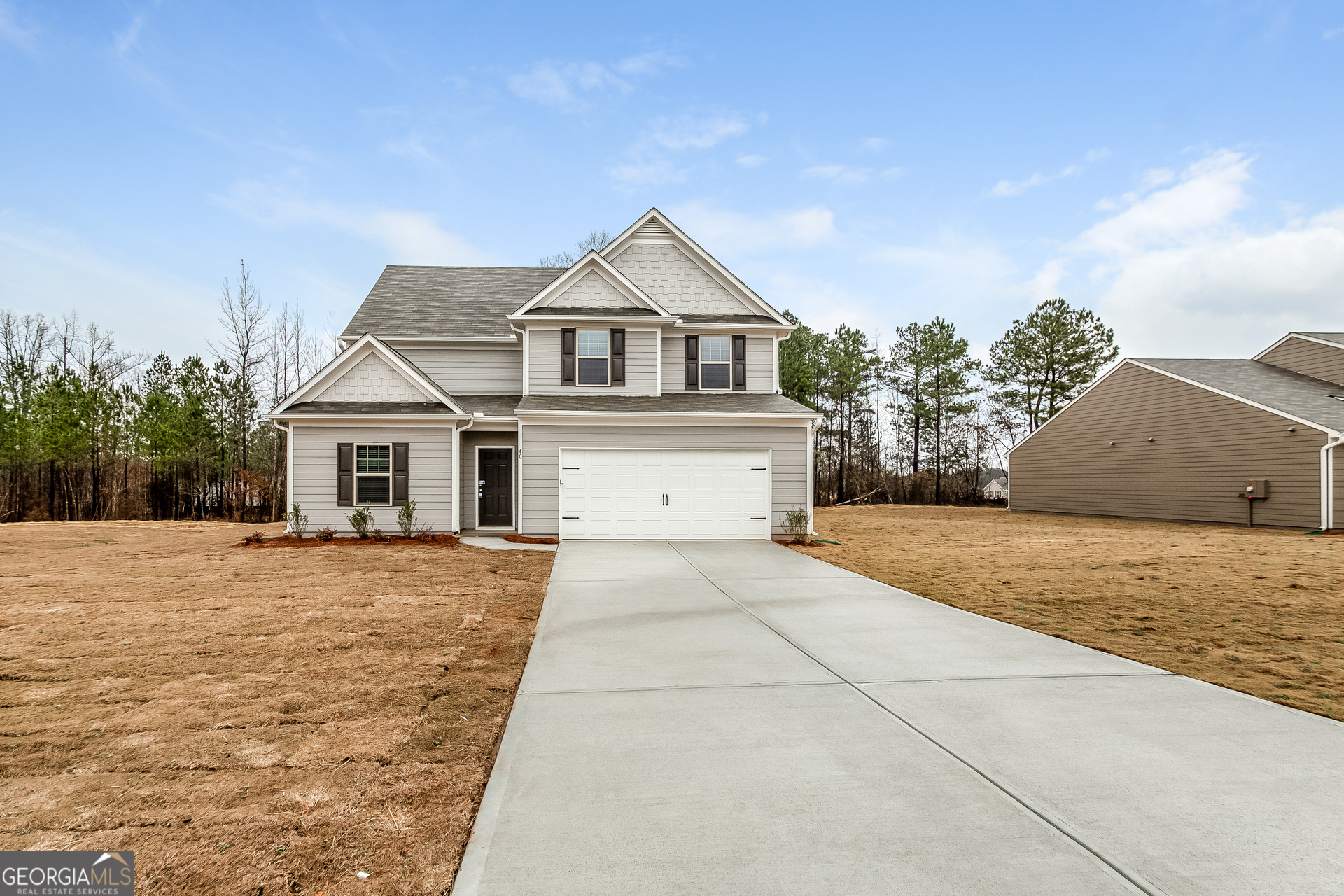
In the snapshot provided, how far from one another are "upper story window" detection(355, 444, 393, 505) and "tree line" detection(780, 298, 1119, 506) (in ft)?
82.4

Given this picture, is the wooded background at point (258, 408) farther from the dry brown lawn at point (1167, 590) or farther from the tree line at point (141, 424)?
the dry brown lawn at point (1167, 590)

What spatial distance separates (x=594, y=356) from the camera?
16859 millimetres

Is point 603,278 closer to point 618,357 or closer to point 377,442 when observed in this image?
point 618,357

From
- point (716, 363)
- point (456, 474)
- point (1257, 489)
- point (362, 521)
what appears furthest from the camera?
point (1257, 489)

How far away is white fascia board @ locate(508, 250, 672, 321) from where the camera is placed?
16609 millimetres

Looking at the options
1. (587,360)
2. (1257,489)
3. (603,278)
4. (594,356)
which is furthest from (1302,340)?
(587,360)

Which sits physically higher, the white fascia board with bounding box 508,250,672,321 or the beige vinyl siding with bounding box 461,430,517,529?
the white fascia board with bounding box 508,250,672,321

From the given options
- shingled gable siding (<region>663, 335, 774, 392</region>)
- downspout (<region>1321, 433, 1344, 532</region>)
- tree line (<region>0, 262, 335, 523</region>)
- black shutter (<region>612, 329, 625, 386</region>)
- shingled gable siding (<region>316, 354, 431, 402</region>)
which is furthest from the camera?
tree line (<region>0, 262, 335, 523</region>)

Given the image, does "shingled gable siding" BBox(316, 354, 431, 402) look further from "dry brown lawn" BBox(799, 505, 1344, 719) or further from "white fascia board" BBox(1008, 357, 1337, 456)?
"white fascia board" BBox(1008, 357, 1337, 456)

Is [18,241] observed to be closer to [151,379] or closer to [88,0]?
[151,379]

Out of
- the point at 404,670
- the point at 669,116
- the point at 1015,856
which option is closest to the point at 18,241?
the point at 669,116

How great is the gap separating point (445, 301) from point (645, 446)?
345 inches

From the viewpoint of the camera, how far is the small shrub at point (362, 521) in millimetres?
14696

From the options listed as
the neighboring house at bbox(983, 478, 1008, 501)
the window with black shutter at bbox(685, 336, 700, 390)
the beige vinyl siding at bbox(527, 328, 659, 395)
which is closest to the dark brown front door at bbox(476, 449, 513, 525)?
the beige vinyl siding at bbox(527, 328, 659, 395)
